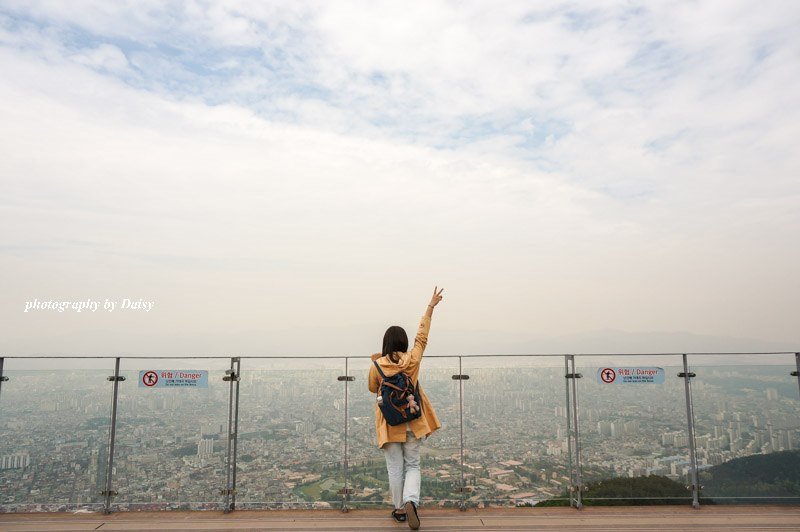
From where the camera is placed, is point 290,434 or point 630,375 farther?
point 630,375

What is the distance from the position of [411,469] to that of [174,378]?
297 cm

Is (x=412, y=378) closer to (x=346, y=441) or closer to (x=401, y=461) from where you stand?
(x=401, y=461)

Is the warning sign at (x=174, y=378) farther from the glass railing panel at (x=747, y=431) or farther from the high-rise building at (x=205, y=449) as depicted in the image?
the glass railing panel at (x=747, y=431)

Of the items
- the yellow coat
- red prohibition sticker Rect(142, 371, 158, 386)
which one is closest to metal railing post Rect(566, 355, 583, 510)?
the yellow coat

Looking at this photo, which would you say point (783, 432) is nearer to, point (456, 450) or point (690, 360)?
point (690, 360)

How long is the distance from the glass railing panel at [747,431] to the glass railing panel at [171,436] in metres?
5.42

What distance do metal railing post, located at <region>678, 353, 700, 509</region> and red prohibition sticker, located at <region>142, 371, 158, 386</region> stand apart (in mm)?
6003

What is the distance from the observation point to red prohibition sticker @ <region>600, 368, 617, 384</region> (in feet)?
22.0

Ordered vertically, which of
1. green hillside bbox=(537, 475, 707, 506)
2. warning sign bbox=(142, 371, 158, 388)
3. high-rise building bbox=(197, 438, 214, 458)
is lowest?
green hillside bbox=(537, 475, 707, 506)

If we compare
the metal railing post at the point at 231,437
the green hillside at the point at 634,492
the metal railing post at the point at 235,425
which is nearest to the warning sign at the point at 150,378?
the metal railing post at the point at 231,437

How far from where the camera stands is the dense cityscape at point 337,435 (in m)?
6.48

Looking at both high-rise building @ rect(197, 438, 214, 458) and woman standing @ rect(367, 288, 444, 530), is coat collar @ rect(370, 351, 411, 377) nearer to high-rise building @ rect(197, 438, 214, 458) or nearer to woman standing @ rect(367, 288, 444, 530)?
woman standing @ rect(367, 288, 444, 530)

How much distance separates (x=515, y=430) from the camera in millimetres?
6617

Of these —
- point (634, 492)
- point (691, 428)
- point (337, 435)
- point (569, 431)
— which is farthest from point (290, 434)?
point (691, 428)
